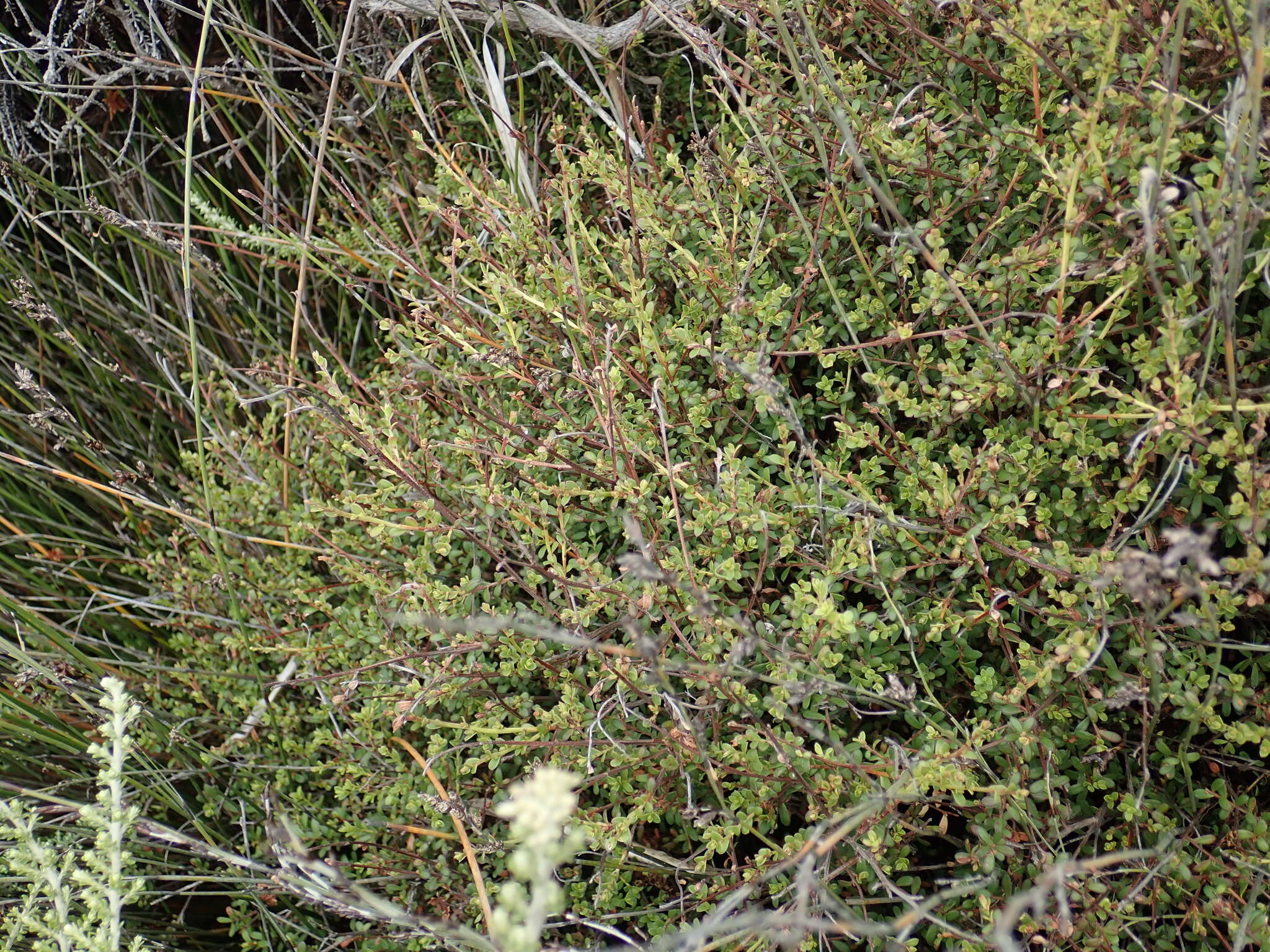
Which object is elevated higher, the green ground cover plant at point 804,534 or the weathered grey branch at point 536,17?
the weathered grey branch at point 536,17

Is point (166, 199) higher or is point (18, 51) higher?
point (18, 51)

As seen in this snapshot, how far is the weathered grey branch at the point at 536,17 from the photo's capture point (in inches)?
73.6

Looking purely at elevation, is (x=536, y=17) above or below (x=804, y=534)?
above

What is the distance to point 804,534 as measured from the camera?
146 cm

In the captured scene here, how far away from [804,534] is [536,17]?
130 cm

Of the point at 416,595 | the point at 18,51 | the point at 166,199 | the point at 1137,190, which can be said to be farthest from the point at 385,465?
the point at 18,51

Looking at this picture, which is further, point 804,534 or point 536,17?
point 536,17

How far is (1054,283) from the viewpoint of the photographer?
1.21 metres

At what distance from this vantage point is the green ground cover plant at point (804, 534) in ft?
3.94

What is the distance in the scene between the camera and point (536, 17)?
2035 mm

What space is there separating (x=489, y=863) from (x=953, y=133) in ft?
4.57

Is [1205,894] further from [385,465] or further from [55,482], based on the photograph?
[55,482]

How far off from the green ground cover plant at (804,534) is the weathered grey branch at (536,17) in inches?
2.2

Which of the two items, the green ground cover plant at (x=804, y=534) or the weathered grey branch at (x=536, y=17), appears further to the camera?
A: the weathered grey branch at (x=536, y=17)
